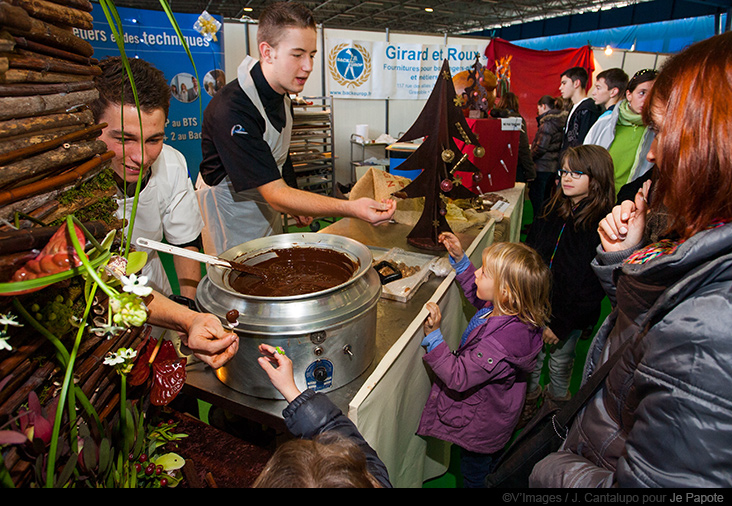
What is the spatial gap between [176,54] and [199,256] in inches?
207

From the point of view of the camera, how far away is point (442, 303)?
80.1 inches

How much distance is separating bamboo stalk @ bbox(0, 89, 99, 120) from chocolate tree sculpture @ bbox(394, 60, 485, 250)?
1894 millimetres

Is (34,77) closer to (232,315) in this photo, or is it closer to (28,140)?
(28,140)

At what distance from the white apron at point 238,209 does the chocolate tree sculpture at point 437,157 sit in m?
0.76

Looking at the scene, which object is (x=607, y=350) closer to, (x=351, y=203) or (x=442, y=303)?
(x=442, y=303)

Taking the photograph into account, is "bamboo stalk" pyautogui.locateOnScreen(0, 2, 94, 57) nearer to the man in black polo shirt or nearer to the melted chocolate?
the melted chocolate

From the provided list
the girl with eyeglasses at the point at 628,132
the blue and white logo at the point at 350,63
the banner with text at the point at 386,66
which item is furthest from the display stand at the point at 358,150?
the girl with eyeglasses at the point at 628,132

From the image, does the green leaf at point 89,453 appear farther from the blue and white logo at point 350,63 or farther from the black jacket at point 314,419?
the blue and white logo at point 350,63

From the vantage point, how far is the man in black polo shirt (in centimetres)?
197

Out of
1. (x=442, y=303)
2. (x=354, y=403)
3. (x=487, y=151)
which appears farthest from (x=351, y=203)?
(x=487, y=151)

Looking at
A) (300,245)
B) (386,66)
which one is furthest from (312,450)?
(386,66)

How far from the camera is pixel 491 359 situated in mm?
1618

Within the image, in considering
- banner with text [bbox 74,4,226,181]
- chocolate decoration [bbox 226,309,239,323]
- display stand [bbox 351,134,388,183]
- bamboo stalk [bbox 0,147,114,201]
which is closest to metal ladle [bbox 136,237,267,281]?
chocolate decoration [bbox 226,309,239,323]

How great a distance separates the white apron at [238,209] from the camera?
229 centimetres
